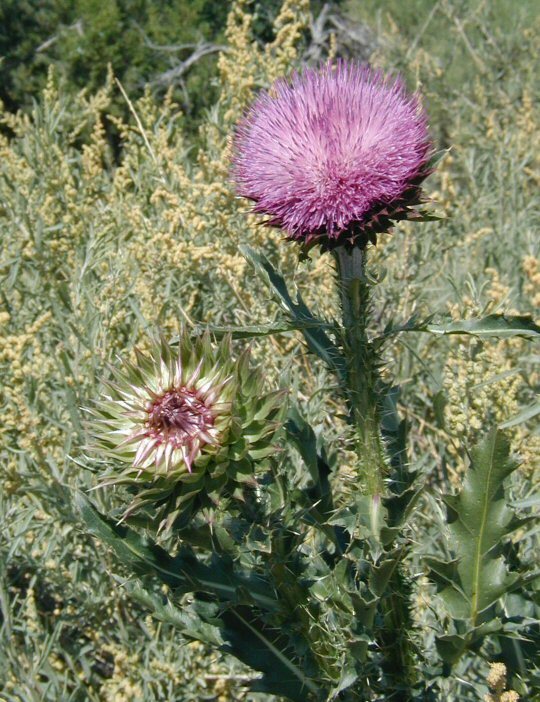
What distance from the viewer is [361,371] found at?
5.82 ft

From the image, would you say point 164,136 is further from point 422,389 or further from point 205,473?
point 205,473

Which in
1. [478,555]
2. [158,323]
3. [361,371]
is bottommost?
[478,555]

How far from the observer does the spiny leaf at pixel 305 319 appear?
1.82 metres

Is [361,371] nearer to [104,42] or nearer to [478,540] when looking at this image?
[478,540]

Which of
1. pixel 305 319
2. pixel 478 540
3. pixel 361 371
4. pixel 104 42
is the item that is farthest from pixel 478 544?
pixel 104 42

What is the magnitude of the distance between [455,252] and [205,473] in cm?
234

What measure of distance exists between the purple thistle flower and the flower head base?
1.11 ft

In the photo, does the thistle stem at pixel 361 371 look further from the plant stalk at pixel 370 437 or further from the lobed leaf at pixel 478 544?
the lobed leaf at pixel 478 544

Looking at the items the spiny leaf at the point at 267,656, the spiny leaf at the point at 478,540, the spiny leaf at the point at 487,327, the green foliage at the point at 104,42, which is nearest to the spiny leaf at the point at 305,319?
the spiny leaf at the point at 487,327

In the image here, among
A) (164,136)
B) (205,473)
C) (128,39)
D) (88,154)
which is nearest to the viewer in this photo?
(205,473)

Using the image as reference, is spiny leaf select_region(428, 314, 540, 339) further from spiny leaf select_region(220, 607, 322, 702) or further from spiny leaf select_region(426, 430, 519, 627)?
spiny leaf select_region(220, 607, 322, 702)

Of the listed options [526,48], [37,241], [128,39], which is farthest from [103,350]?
[128,39]

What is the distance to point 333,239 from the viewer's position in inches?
68.9

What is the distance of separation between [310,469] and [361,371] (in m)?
0.34
